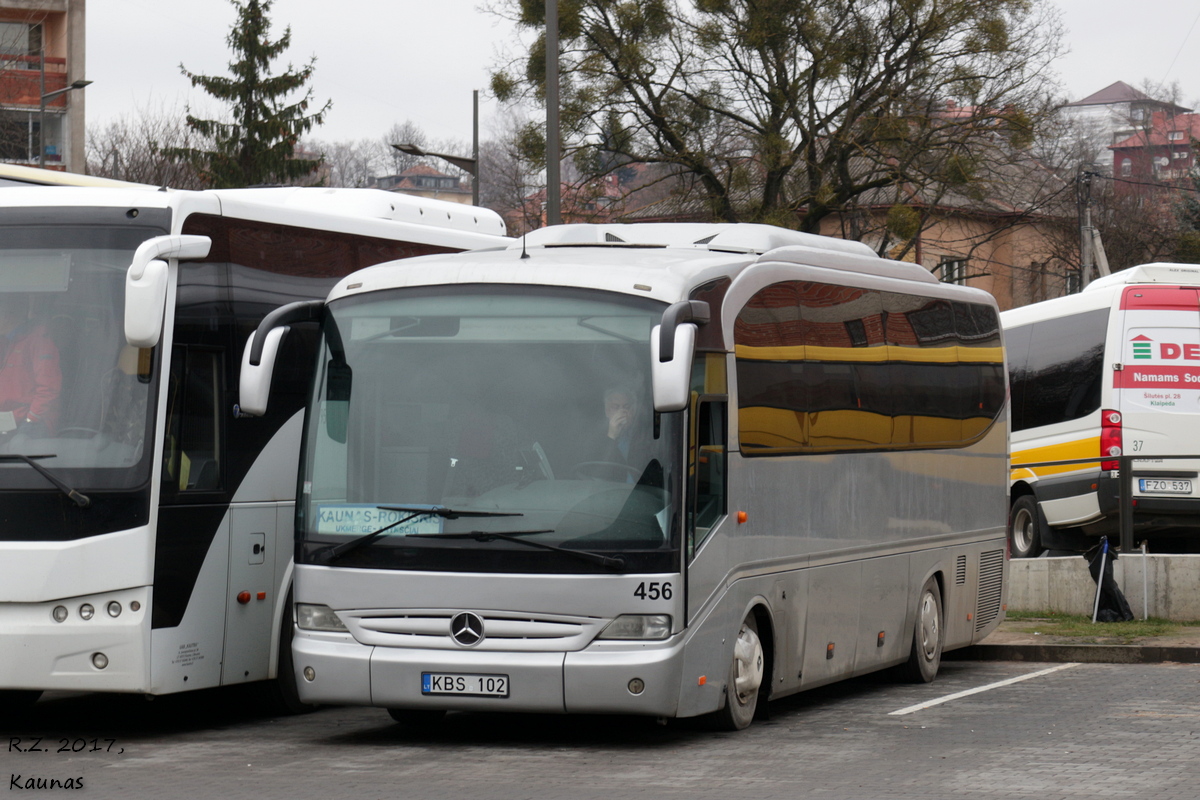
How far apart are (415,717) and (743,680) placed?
79.5 inches

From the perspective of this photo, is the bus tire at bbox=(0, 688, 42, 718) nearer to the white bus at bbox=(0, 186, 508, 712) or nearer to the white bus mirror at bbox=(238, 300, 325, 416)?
the white bus at bbox=(0, 186, 508, 712)

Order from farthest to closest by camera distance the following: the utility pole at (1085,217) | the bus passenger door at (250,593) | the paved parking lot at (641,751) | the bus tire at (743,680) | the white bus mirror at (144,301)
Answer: the utility pole at (1085,217), the bus passenger door at (250,593), the bus tire at (743,680), the white bus mirror at (144,301), the paved parking lot at (641,751)

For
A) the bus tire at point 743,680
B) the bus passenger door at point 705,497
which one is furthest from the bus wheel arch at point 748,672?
the bus passenger door at point 705,497

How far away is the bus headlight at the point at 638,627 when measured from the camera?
9.35 metres

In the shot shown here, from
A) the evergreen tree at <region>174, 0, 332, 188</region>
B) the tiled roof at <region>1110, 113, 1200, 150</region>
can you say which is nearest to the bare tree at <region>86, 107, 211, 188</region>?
the evergreen tree at <region>174, 0, 332, 188</region>

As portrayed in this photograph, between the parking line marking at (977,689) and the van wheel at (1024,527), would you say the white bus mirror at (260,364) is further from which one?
the van wheel at (1024,527)

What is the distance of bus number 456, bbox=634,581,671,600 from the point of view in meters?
9.34

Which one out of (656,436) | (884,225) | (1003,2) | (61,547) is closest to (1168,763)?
(656,436)

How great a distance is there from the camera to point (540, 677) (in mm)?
9328

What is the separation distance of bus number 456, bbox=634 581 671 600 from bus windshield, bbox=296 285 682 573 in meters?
0.12

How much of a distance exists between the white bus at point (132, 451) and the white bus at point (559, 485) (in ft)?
2.14

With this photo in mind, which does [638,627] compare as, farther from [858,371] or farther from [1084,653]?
[1084,653]

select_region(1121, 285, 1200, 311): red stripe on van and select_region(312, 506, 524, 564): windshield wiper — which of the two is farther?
select_region(1121, 285, 1200, 311): red stripe on van

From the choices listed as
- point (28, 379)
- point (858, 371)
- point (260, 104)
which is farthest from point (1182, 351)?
point (260, 104)
